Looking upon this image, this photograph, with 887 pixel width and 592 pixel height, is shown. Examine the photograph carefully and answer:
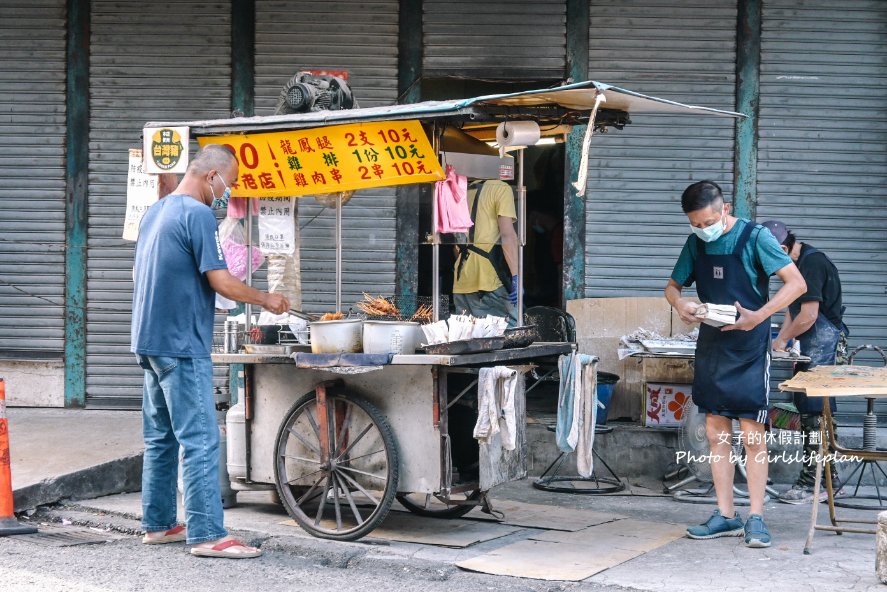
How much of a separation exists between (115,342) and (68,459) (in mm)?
2338

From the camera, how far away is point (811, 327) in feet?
27.8

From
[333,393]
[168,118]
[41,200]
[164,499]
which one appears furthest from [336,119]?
[41,200]

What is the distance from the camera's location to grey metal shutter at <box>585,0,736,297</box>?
9.75 meters

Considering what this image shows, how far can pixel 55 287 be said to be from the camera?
403 inches

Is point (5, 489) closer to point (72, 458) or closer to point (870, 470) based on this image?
point (72, 458)

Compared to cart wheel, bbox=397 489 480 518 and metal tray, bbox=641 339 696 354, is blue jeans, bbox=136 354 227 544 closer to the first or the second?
cart wheel, bbox=397 489 480 518

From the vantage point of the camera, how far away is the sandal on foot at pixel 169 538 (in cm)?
643

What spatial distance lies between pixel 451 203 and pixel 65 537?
3.08 meters

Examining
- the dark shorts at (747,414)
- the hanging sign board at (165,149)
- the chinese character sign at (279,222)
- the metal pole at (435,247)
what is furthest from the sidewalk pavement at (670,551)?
the hanging sign board at (165,149)

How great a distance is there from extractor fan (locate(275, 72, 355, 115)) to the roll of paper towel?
1287 mm

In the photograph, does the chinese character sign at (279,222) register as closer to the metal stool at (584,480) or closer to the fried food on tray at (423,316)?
the fried food on tray at (423,316)

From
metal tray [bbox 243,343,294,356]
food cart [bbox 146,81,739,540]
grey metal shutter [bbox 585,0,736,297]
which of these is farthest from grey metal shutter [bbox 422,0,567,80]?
metal tray [bbox 243,343,294,356]

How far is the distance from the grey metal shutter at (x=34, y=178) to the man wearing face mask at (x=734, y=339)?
6037 millimetres

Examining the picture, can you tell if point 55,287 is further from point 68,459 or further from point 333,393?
point 333,393
